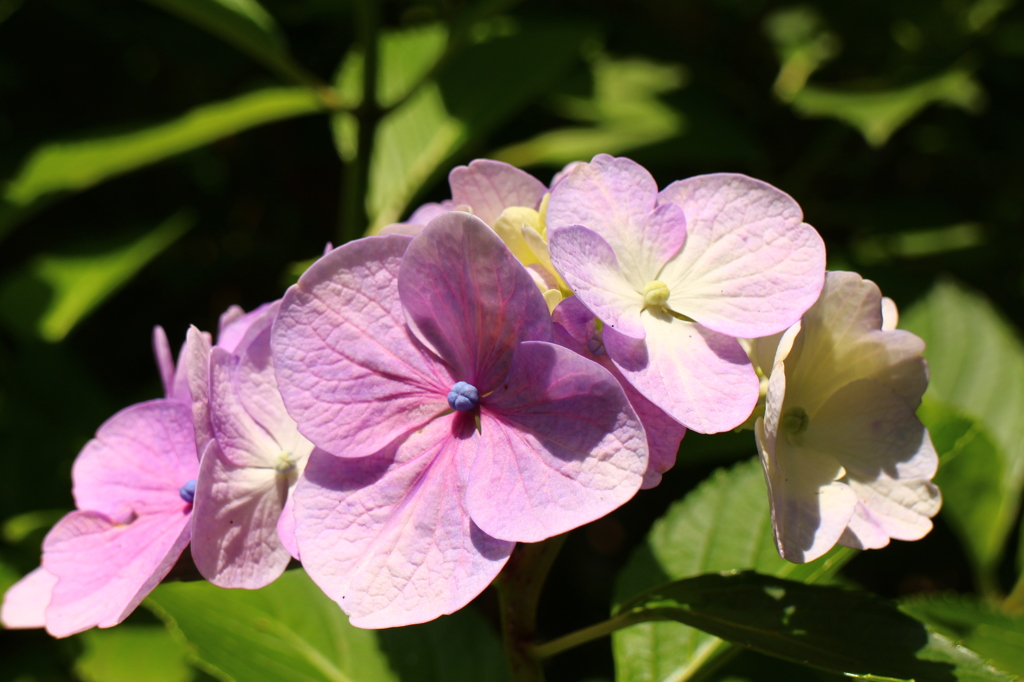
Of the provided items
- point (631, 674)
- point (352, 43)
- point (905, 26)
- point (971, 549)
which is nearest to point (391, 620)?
point (631, 674)

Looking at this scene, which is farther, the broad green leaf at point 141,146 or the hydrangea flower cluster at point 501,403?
the broad green leaf at point 141,146

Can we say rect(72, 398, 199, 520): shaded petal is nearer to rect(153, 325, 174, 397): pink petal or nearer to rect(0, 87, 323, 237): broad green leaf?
rect(153, 325, 174, 397): pink petal

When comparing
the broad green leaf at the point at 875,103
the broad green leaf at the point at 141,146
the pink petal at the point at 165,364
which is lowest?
the pink petal at the point at 165,364

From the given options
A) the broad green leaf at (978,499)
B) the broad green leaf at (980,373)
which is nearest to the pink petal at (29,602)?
the broad green leaf at (978,499)

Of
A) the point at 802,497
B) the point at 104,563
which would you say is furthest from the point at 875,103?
the point at 104,563

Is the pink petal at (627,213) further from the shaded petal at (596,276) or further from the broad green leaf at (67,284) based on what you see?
the broad green leaf at (67,284)

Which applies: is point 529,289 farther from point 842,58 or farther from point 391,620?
point 842,58
